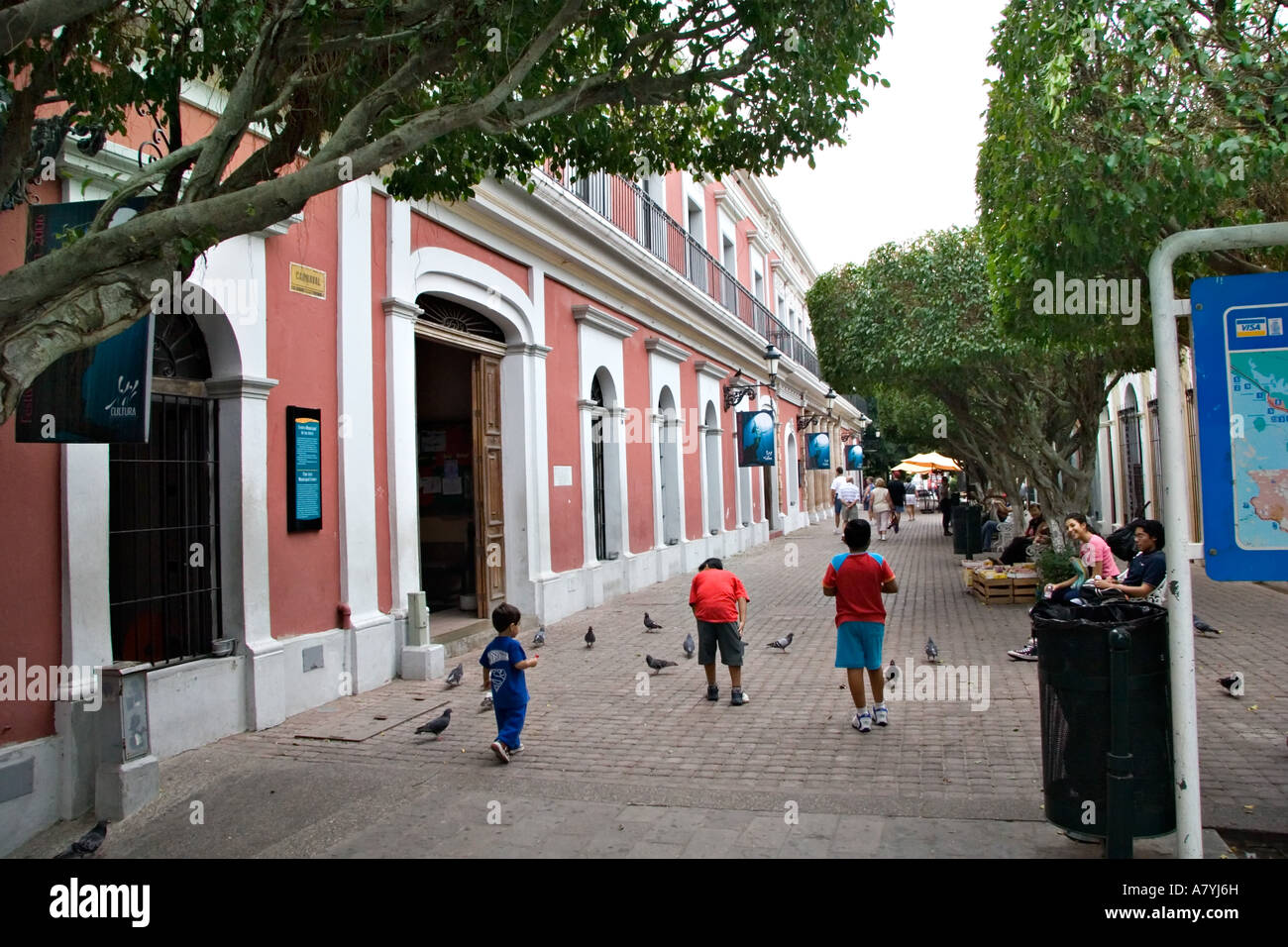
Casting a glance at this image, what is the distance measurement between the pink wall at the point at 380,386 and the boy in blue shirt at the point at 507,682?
9.13ft

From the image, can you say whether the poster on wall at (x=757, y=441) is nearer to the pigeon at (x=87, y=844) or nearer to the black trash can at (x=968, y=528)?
the black trash can at (x=968, y=528)

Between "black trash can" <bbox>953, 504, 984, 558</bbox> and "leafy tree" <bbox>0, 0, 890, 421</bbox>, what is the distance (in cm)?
1290

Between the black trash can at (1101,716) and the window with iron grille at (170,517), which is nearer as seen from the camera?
the black trash can at (1101,716)

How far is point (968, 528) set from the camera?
58.5 ft

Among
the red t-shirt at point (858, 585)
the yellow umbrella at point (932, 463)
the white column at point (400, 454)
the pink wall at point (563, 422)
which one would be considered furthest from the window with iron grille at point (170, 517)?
the yellow umbrella at point (932, 463)

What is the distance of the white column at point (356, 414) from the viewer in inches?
313

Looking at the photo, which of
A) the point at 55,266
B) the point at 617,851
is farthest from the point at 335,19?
the point at 617,851

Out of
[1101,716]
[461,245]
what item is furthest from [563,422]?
[1101,716]

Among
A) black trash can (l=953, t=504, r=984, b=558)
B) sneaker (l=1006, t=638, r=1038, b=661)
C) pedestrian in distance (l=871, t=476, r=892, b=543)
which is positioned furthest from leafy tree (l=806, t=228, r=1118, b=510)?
pedestrian in distance (l=871, t=476, r=892, b=543)

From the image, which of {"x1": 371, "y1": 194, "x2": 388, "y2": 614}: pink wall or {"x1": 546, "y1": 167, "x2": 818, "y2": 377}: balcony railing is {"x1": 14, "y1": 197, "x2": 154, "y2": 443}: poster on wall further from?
{"x1": 371, "y1": 194, "x2": 388, "y2": 614}: pink wall

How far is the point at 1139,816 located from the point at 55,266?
4.96 m

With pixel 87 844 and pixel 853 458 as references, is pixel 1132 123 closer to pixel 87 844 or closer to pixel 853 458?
pixel 87 844

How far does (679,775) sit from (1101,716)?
2.59 meters

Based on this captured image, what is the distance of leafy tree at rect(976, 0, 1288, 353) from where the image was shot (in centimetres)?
548
